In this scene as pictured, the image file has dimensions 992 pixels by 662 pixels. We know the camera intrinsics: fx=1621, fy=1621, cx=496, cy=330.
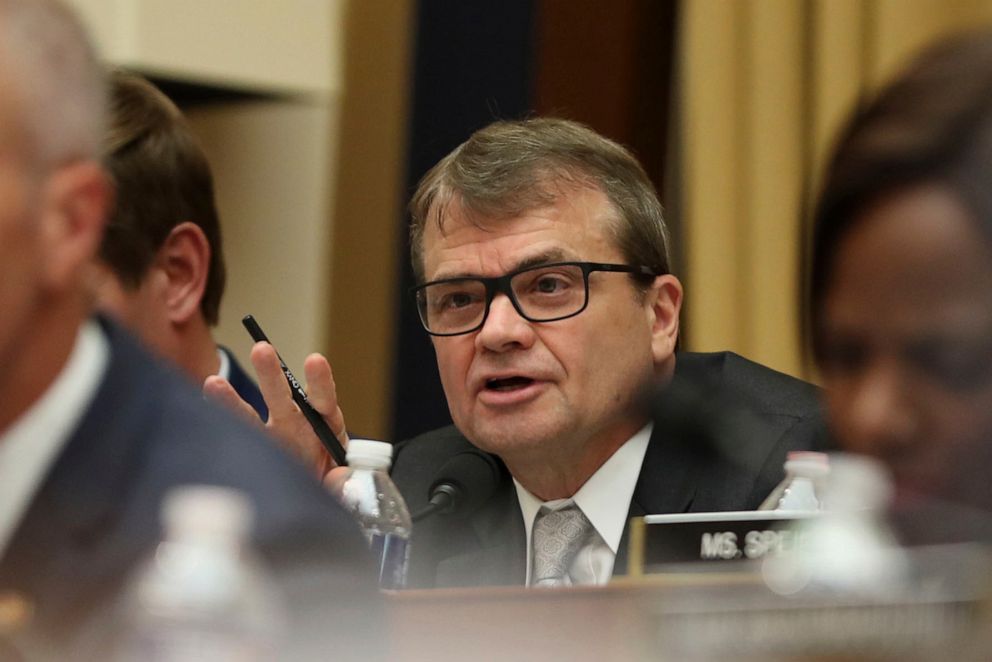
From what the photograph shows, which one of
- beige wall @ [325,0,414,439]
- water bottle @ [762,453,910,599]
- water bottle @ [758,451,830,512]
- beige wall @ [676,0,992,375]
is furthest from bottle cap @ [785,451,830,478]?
beige wall @ [325,0,414,439]

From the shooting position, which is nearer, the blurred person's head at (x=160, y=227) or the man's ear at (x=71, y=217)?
the man's ear at (x=71, y=217)

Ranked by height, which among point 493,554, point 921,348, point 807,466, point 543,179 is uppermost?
point 921,348

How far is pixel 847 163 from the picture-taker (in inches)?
39.9

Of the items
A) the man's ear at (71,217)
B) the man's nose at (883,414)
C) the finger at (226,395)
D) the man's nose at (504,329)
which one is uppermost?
the man's ear at (71,217)

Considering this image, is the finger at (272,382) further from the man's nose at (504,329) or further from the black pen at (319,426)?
the man's nose at (504,329)

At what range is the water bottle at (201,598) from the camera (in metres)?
0.74

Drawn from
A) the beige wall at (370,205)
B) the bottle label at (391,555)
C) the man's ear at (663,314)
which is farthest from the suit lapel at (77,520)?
the beige wall at (370,205)

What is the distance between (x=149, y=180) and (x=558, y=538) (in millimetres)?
836

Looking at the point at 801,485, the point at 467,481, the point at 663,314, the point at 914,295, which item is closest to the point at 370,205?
the point at 663,314

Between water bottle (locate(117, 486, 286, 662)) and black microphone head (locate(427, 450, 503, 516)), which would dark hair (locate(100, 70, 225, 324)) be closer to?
black microphone head (locate(427, 450, 503, 516))

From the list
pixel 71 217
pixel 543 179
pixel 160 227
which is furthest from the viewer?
pixel 160 227

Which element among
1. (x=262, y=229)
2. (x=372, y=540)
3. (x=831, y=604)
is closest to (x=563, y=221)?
(x=372, y=540)

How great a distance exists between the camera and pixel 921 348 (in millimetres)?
921

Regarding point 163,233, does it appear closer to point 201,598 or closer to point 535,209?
point 535,209
